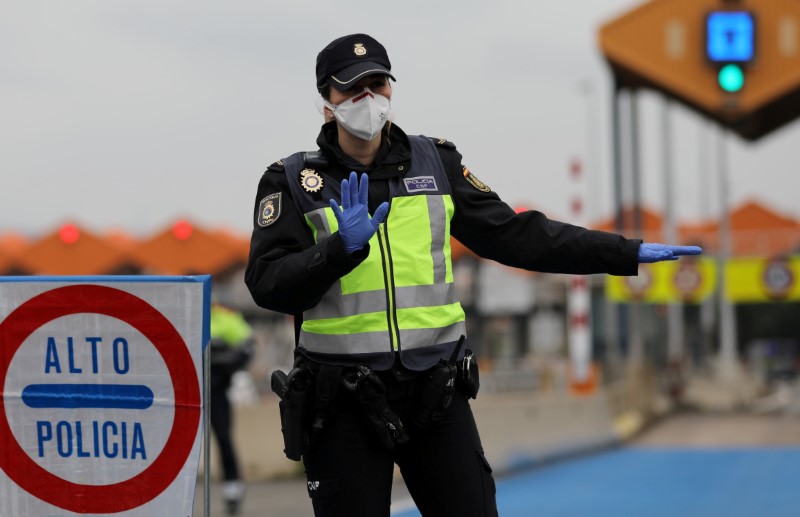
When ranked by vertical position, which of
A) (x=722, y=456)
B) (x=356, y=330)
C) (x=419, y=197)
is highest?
(x=419, y=197)

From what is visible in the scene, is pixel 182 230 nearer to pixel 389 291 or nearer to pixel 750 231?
pixel 750 231

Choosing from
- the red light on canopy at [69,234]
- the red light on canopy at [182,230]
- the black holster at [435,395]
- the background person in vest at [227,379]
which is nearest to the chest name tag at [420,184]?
the black holster at [435,395]

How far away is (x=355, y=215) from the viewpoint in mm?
3900

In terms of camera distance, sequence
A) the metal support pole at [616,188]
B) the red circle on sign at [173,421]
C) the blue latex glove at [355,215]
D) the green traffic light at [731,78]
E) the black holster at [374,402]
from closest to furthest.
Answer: the blue latex glove at [355,215]
the black holster at [374,402]
the red circle on sign at [173,421]
the green traffic light at [731,78]
the metal support pole at [616,188]

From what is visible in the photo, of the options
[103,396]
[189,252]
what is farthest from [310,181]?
[189,252]

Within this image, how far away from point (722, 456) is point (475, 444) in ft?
42.9

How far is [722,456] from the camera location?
54.8 ft

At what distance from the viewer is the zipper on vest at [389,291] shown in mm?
4027

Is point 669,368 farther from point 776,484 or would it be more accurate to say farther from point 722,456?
point 776,484

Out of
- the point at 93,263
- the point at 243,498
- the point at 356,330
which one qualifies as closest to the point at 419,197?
the point at 356,330

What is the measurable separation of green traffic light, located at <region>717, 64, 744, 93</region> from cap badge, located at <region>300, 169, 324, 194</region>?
1131 centimetres

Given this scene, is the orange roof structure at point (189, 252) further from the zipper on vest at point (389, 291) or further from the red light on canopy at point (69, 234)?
the zipper on vest at point (389, 291)

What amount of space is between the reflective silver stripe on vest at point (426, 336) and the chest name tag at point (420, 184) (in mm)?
358

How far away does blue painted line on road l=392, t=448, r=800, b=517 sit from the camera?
1102cm
